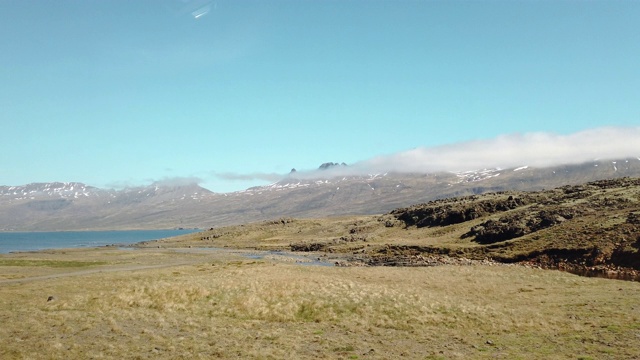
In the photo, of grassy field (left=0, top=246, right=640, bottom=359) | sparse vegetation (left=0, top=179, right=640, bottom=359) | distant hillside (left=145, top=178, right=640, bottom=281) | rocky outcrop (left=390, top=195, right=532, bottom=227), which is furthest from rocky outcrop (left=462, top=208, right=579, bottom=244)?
grassy field (left=0, top=246, right=640, bottom=359)

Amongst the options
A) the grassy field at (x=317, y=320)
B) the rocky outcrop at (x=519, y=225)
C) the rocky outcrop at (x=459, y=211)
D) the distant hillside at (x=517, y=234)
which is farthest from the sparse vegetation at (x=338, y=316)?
the rocky outcrop at (x=459, y=211)

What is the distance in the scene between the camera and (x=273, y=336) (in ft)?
81.4

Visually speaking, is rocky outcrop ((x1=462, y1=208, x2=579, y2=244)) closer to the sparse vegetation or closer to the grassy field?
the sparse vegetation

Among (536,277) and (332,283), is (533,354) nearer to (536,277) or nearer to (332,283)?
(332,283)

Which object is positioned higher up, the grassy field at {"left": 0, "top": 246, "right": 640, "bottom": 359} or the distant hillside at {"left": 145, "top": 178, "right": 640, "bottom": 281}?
the grassy field at {"left": 0, "top": 246, "right": 640, "bottom": 359}

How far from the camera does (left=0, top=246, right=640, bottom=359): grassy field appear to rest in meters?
21.8

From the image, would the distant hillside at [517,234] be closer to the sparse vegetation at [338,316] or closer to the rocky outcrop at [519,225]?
the rocky outcrop at [519,225]

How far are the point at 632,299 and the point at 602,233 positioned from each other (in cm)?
3883

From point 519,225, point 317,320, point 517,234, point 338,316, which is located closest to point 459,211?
point 519,225

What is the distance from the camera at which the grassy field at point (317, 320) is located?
2175cm

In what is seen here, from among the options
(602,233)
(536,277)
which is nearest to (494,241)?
(602,233)

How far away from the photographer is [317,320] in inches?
1153

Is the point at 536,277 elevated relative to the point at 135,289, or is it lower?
lower

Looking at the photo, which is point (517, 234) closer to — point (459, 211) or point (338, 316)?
point (459, 211)
